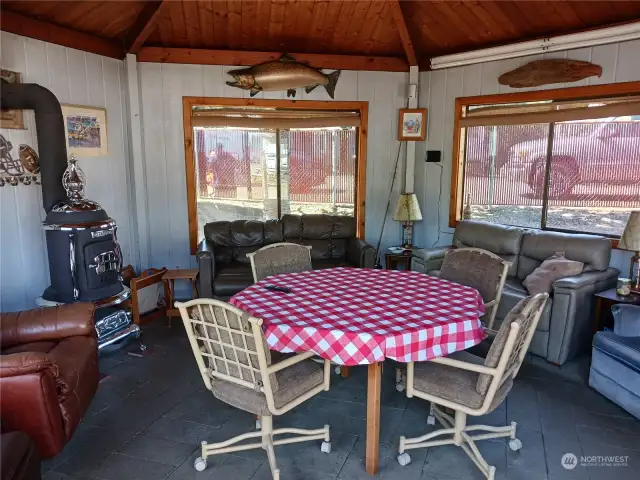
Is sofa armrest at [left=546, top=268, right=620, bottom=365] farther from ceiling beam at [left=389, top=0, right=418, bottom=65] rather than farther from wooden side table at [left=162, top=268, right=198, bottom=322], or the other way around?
wooden side table at [left=162, top=268, right=198, bottom=322]

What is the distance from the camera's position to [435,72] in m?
5.14

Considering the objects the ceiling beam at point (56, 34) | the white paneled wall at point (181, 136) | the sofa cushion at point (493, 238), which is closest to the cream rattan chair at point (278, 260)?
the sofa cushion at point (493, 238)

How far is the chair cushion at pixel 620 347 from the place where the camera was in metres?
2.71

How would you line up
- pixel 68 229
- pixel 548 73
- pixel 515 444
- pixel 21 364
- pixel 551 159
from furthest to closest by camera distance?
pixel 551 159, pixel 548 73, pixel 68 229, pixel 515 444, pixel 21 364

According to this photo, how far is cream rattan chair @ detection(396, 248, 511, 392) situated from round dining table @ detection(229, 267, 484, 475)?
341 mm

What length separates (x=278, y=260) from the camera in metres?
3.29

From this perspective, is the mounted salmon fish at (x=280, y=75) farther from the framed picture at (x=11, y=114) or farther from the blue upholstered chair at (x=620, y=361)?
the blue upholstered chair at (x=620, y=361)

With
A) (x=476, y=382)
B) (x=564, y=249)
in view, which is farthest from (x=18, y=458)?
(x=564, y=249)

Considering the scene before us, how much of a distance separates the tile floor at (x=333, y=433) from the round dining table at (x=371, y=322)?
33cm

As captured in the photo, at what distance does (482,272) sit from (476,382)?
103cm

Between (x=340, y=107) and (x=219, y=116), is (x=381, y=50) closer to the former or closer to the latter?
(x=340, y=107)

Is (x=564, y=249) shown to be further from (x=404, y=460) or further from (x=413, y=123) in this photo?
(x=404, y=460)

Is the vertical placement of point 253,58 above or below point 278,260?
above

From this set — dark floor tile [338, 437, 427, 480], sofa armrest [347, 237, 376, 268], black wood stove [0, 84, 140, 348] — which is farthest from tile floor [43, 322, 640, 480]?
sofa armrest [347, 237, 376, 268]
